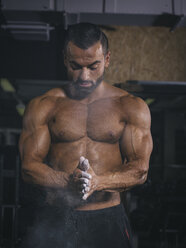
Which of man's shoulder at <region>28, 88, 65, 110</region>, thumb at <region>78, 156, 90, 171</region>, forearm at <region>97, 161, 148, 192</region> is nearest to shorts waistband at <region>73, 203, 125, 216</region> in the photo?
forearm at <region>97, 161, 148, 192</region>

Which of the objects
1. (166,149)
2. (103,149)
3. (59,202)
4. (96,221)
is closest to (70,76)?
(103,149)

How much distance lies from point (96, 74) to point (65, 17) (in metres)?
0.90

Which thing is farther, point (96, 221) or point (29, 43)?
point (29, 43)

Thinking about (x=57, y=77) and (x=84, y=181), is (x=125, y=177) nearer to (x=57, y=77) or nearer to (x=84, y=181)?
(x=84, y=181)

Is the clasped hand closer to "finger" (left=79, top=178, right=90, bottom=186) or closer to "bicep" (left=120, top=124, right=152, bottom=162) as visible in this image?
"finger" (left=79, top=178, right=90, bottom=186)

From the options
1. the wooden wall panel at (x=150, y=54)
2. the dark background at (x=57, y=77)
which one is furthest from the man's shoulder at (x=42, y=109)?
the wooden wall panel at (x=150, y=54)

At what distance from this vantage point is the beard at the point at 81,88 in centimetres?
153

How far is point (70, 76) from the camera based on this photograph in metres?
1.54

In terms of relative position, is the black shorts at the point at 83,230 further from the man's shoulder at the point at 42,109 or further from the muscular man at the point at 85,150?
the man's shoulder at the point at 42,109

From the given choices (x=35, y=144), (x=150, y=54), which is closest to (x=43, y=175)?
(x=35, y=144)

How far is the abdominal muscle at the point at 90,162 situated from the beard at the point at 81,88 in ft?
0.98

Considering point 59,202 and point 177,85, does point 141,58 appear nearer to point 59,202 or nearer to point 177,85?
point 177,85

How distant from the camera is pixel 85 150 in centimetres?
155

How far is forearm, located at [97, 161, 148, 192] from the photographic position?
4.66 feet
